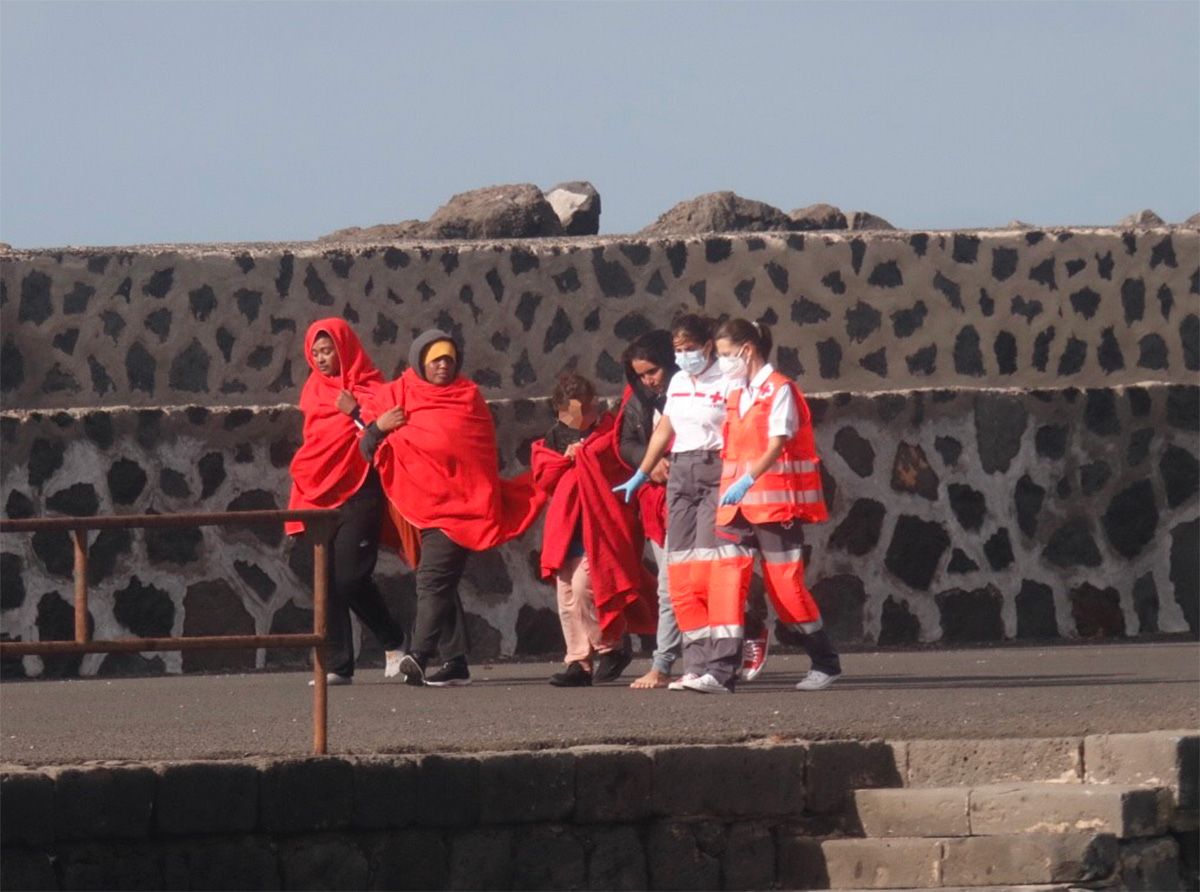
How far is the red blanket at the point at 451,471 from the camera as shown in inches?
434

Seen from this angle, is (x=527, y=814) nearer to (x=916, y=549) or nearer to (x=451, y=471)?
(x=451, y=471)

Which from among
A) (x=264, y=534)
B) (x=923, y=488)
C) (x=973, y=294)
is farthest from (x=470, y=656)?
(x=973, y=294)

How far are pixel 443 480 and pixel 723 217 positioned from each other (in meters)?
5.09

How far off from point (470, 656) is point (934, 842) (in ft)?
20.5

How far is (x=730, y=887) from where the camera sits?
24.6 feet

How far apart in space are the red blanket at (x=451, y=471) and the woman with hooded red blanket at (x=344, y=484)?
21cm

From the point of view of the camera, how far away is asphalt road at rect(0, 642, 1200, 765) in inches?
305

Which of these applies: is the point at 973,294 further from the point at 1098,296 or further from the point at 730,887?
the point at 730,887

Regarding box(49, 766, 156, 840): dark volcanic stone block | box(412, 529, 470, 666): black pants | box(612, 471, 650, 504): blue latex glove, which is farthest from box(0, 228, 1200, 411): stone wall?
box(49, 766, 156, 840): dark volcanic stone block

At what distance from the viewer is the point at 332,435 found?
11.6 metres

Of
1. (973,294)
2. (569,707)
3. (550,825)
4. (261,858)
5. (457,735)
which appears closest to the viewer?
(261,858)

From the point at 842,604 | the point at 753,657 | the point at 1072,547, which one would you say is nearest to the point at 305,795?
the point at 753,657

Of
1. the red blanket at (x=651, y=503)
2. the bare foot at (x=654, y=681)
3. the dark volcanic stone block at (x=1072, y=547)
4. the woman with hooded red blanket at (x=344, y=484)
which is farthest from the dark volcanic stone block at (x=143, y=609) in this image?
the dark volcanic stone block at (x=1072, y=547)

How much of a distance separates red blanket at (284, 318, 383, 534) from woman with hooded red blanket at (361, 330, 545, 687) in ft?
0.77
